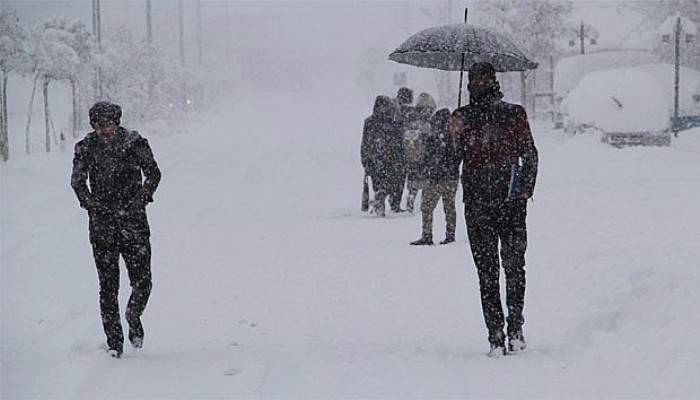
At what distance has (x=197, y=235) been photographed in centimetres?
1254

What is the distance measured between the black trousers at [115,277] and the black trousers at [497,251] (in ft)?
7.23

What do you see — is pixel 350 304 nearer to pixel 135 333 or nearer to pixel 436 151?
pixel 135 333

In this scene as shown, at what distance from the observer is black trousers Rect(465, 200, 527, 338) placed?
6.11m

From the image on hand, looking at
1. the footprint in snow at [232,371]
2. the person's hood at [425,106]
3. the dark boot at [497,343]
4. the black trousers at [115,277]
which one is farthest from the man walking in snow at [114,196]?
the person's hood at [425,106]

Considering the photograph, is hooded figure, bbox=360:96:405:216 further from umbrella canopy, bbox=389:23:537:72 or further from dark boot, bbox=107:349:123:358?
dark boot, bbox=107:349:123:358

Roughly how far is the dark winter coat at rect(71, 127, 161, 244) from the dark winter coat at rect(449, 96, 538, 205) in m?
2.06

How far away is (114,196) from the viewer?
6.12 m

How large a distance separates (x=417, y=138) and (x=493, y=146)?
6596mm

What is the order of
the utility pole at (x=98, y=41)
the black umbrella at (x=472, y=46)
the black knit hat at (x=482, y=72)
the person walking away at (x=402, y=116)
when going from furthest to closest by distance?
the utility pole at (x=98, y=41) → the person walking away at (x=402, y=116) → the black umbrella at (x=472, y=46) → the black knit hat at (x=482, y=72)

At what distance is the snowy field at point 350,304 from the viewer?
5699 millimetres

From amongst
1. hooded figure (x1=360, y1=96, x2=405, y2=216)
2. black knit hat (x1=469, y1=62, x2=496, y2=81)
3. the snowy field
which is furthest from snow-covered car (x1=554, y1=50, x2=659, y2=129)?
black knit hat (x1=469, y1=62, x2=496, y2=81)

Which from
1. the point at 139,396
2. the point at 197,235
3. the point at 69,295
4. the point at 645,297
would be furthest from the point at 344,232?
the point at 139,396

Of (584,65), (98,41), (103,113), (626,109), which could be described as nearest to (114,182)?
(103,113)

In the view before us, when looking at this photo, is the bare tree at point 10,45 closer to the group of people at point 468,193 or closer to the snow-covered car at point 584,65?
the snow-covered car at point 584,65
